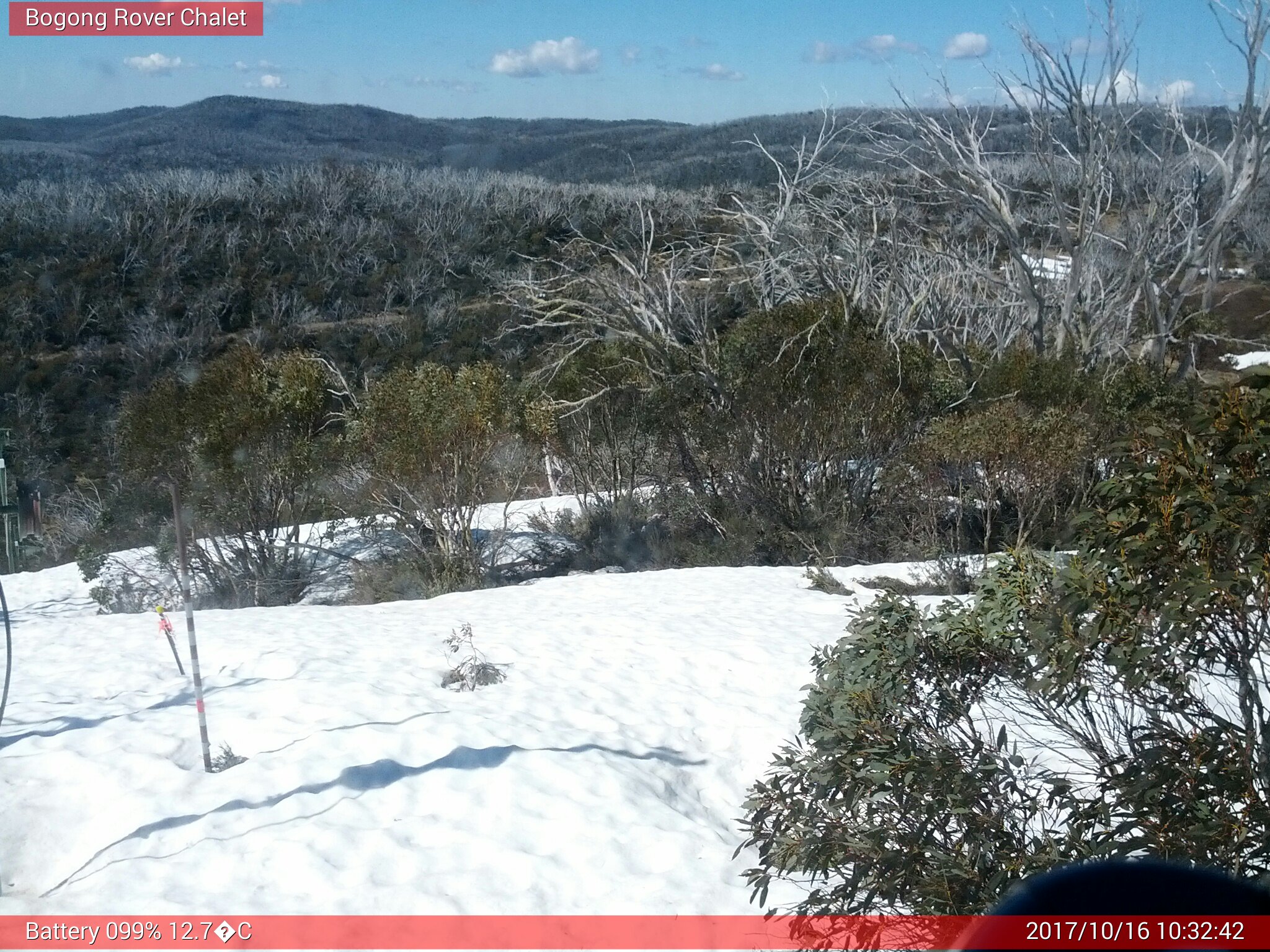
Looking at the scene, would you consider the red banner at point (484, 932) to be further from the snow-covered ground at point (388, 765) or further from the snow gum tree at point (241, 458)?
the snow gum tree at point (241, 458)

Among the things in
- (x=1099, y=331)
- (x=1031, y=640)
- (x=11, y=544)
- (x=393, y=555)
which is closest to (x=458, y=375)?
(x=393, y=555)

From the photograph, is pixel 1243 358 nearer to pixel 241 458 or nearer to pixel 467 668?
pixel 241 458

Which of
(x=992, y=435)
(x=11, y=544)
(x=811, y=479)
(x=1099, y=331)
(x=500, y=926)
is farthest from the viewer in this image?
(x=1099, y=331)

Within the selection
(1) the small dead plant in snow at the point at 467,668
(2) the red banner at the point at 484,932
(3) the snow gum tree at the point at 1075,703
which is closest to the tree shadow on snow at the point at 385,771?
(2) the red banner at the point at 484,932

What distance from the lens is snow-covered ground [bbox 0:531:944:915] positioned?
3.77 m

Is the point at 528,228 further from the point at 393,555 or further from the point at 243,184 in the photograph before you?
the point at 393,555

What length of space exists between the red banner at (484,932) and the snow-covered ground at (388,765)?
A: 3.0 inches

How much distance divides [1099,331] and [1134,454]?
14.0m

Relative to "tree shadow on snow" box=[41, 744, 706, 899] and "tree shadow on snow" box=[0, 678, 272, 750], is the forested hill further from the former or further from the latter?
"tree shadow on snow" box=[41, 744, 706, 899]

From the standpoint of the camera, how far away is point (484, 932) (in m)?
3.62

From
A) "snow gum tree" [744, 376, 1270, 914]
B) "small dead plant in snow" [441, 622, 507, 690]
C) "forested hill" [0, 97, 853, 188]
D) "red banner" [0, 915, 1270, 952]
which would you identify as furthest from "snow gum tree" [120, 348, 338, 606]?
"forested hill" [0, 97, 853, 188]

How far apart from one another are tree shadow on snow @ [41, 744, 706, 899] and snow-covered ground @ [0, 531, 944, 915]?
0.04 feet

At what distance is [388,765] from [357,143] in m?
46.1

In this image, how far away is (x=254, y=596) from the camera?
10250mm
